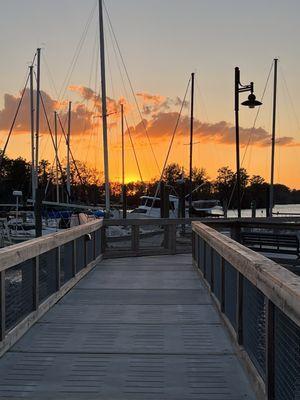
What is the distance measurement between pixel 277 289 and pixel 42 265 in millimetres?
4433

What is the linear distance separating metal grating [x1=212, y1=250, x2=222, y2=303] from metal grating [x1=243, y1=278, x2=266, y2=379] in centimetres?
192

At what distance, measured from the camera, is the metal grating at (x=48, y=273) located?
734cm

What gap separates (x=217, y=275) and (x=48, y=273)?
2385 mm

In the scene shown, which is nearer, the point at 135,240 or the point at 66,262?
the point at 66,262

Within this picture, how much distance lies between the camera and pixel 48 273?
780 cm

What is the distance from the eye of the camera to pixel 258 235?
13586 millimetres

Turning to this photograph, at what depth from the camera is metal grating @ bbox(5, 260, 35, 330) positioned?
19.1 feet

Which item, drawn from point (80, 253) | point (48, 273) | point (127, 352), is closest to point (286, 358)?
point (127, 352)

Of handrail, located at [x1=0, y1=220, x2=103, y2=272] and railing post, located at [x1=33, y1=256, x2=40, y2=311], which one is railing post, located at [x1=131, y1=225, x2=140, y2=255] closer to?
handrail, located at [x1=0, y1=220, x2=103, y2=272]

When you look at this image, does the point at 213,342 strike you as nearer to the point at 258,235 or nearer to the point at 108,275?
the point at 108,275

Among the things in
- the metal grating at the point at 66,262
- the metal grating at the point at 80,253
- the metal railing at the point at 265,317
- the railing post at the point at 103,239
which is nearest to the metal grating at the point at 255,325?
the metal railing at the point at 265,317

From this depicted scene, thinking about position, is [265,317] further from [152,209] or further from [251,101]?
A: [152,209]

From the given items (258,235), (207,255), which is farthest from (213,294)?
(258,235)

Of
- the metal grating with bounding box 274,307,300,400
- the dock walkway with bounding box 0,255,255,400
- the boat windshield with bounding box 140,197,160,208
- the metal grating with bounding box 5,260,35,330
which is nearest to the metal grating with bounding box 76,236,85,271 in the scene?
the dock walkway with bounding box 0,255,255,400
